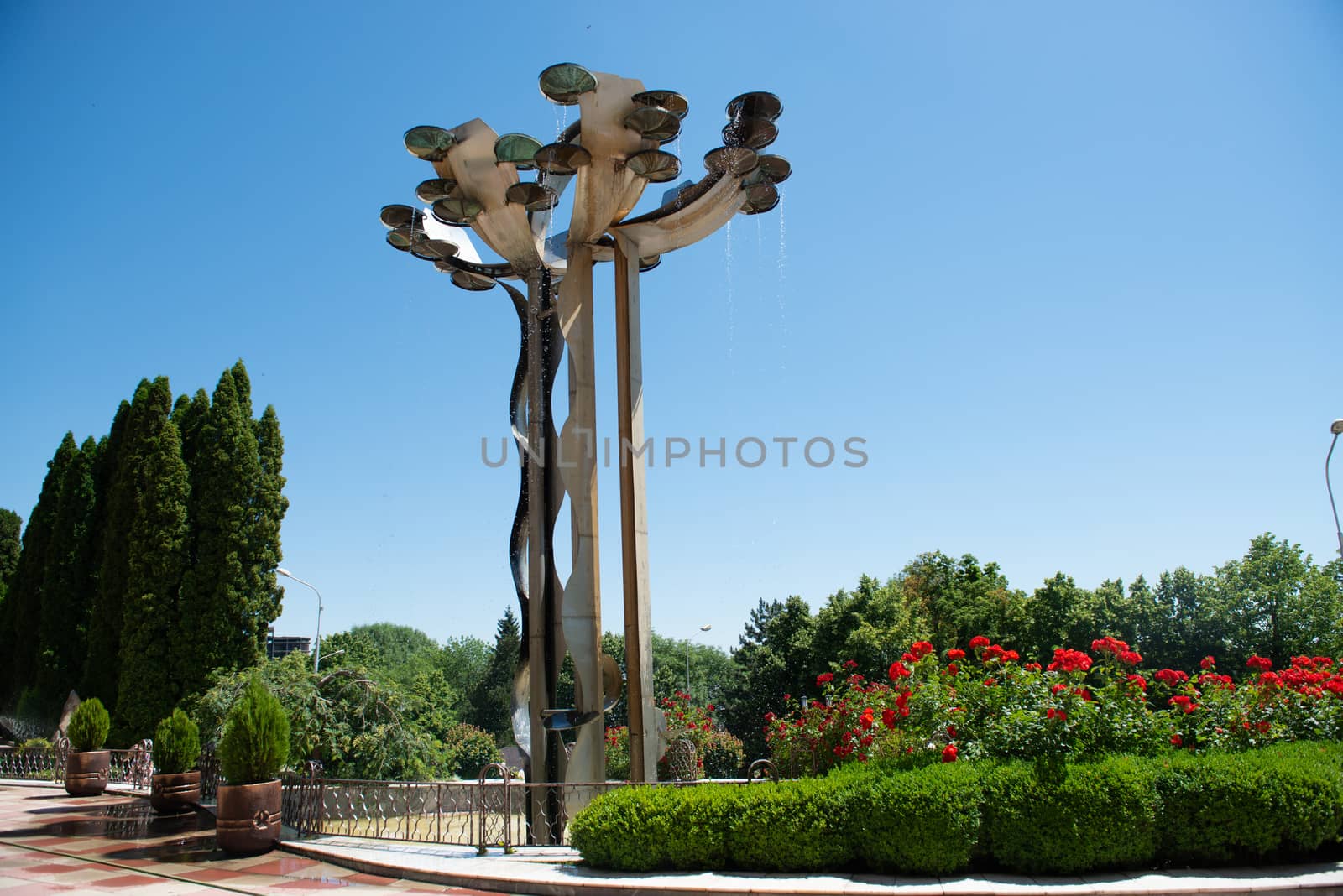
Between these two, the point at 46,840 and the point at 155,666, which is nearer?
the point at 46,840

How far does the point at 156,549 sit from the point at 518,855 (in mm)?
15688

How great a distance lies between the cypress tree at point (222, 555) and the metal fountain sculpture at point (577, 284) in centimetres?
1024

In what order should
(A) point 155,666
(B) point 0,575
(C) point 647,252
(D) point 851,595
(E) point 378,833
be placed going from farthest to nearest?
(B) point 0,575, (D) point 851,595, (A) point 155,666, (C) point 647,252, (E) point 378,833

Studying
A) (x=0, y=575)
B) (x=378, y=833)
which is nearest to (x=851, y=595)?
(x=378, y=833)

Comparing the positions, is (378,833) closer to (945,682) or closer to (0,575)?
(945,682)

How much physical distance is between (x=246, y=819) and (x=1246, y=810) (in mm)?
9928

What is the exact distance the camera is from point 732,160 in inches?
465

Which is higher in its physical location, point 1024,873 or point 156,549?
point 156,549

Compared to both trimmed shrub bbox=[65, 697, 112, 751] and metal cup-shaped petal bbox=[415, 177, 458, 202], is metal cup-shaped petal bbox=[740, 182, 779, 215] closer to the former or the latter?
metal cup-shaped petal bbox=[415, 177, 458, 202]

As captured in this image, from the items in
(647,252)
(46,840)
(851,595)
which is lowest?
(46,840)

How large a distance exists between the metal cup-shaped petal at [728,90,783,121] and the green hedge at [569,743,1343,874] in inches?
342

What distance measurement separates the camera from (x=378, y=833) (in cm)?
1011

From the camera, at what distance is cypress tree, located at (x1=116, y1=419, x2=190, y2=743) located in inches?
763

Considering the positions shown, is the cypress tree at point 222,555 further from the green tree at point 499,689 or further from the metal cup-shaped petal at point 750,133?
the green tree at point 499,689
